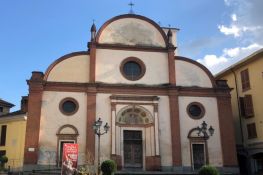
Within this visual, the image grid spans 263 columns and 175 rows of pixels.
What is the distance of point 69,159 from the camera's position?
1689 cm

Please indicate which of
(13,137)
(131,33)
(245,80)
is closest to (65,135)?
(13,137)

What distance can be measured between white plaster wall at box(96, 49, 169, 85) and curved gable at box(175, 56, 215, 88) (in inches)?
49.7

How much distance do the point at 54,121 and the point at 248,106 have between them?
1838 centimetres

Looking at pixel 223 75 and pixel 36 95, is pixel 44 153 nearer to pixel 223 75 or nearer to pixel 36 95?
pixel 36 95

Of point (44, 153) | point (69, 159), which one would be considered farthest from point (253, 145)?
point (69, 159)

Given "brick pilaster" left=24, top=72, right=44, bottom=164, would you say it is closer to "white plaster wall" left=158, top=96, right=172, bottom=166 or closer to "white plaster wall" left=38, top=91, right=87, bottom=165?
"white plaster wall" left=38, top=91, right=87, bottom=165

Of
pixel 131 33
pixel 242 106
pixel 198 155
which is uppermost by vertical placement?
pixel 131 33

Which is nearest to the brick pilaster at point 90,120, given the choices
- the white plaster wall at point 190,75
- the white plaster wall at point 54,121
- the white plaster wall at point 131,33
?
the white plaster wall at point 54,121

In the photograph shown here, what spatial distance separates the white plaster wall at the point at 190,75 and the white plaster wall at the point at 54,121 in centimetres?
919

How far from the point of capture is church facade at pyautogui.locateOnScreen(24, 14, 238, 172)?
28969mm

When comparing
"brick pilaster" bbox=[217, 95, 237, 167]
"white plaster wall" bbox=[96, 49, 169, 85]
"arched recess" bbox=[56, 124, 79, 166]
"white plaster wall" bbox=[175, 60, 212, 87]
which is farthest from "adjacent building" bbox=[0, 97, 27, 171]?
"brick pilaster" bbox=[217, 95, 237, 167]

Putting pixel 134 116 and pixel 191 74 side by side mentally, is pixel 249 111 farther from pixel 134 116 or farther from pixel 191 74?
pixel 134 116

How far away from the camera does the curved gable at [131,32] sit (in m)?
32.5

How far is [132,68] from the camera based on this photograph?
106 ft
